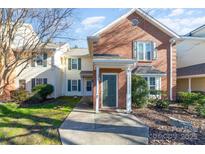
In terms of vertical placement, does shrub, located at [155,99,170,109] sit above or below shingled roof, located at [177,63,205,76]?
below

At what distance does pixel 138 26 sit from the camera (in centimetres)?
1794

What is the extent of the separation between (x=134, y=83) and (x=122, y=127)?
607 centimetres

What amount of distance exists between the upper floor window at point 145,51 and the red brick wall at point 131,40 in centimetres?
34

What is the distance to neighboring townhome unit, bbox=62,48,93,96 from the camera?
2769cm

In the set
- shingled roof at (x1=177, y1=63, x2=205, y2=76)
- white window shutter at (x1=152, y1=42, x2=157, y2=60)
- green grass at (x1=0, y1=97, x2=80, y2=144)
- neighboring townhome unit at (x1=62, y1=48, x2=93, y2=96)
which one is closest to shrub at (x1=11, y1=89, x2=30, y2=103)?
neighboring townhome unit at (x1=62, y1=48, x2=93, y2=96)

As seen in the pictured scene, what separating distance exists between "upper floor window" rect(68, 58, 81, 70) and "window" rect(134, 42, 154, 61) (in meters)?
11.8

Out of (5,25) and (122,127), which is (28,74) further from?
(122,127)

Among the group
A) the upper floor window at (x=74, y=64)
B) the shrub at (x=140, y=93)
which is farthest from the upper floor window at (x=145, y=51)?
the upper floor window at (x=74, y=64)

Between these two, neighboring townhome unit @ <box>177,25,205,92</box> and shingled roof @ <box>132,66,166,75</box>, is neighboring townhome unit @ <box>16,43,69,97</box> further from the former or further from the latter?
neighboring townhome unit @ <box>177,25,205,92</box>

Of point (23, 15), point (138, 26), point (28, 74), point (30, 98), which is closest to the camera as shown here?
point (23, 15)

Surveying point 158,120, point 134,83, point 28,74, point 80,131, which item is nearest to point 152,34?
point 134,83

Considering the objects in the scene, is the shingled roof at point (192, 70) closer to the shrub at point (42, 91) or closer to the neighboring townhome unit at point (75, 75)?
the neighboring townhome unit at point (75, 75)

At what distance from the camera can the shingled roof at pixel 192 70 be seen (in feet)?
63.7
